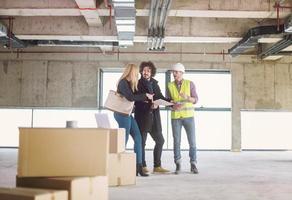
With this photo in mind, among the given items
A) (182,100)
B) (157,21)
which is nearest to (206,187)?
(182,100)

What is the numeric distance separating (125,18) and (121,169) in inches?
122

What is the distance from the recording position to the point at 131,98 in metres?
4.23

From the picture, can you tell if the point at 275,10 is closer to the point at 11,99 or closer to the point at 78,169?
the point at 78,169

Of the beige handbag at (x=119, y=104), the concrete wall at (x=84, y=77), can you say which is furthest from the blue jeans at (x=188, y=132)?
the concrete wall at (x=84, y=77)

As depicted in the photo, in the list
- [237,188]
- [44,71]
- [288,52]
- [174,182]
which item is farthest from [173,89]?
[44,71]

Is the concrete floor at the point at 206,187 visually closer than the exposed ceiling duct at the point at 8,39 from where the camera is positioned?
Yes

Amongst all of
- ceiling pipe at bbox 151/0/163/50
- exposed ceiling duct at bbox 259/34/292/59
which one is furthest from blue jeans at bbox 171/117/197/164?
exposed ceiling duct at bbox 259/34/292/59

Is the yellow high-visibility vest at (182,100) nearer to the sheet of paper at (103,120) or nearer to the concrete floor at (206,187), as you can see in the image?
the concrete floor at (206,187)

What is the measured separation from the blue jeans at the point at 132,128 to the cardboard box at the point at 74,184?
1788 mm

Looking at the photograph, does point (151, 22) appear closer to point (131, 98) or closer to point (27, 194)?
point (131, 98)

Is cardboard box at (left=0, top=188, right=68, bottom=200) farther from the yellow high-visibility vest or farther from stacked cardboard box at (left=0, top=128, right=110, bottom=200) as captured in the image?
the yellow high-visibility vest

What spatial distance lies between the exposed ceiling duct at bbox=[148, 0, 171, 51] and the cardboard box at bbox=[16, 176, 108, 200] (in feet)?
12.3

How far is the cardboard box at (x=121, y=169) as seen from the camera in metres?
3.59

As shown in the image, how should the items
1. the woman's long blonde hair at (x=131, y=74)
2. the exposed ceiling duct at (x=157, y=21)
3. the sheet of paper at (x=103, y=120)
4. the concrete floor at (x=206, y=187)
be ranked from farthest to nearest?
1. the exposed ceiling duct at (x=157, y=21)
2. the woman's long blonde hair at (x=131, y=74)
3. the sheet of paper at (x=103, y=120)
4. the concrete floor at (x=206, y=187)
